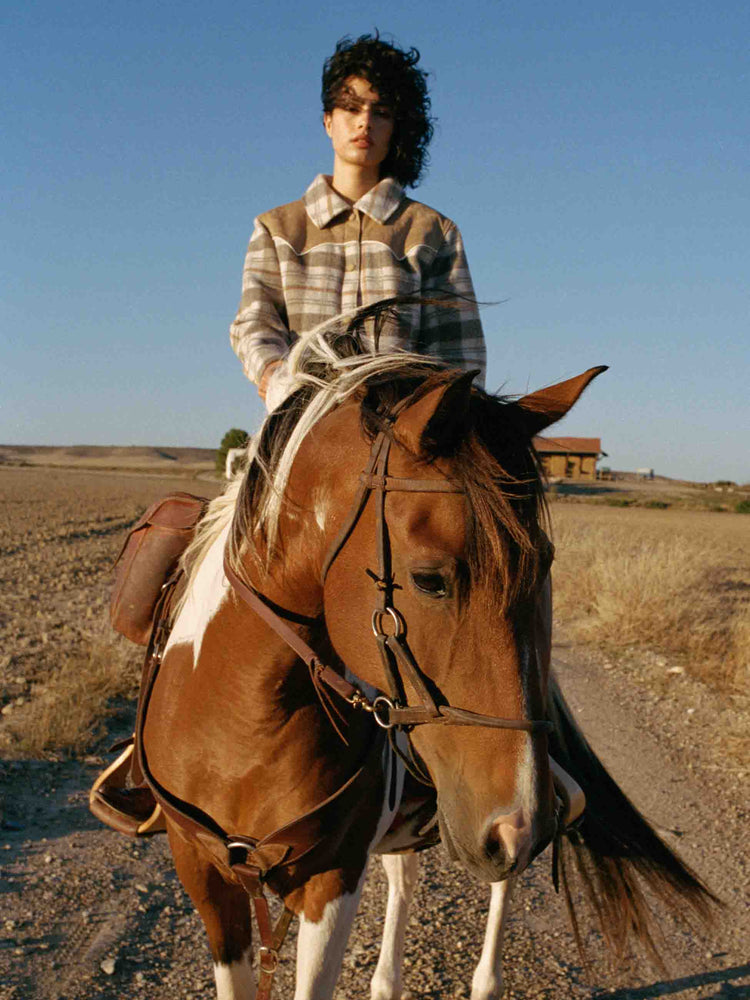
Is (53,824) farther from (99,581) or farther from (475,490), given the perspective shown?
(99,581)

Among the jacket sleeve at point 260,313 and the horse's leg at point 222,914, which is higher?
the jacket sleeve at point 260,313

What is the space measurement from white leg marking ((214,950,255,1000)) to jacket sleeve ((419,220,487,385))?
2364 millimetres

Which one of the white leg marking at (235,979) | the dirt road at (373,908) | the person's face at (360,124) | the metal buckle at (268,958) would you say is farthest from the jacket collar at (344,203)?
the dirt road at (373,908)

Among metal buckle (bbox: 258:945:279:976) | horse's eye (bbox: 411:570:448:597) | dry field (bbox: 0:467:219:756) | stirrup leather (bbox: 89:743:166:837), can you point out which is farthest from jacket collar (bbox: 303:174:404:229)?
dry field (bbox: 0:467:219:756)

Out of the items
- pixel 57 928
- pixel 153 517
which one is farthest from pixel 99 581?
pixel 153 517

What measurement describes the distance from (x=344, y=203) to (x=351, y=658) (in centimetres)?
215

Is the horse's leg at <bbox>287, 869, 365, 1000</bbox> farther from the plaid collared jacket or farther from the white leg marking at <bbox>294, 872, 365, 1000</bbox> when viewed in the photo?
the plaid collared jacket

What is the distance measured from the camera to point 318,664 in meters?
2.07

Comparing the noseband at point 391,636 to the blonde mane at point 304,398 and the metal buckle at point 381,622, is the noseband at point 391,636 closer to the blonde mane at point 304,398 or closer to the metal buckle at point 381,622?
the metal buckle at point 381,622

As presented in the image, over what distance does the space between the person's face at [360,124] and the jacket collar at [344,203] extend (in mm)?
199

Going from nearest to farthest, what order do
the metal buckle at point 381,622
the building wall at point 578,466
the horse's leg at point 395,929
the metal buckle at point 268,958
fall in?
the metal buckle at point 381,622, the metal buckle at point 268,958, the horse's leg at point 395,929, the building wall at point 578,466

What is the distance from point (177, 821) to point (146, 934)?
198cm

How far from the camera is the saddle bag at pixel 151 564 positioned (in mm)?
2926

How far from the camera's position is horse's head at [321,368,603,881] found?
1724 millimetres
